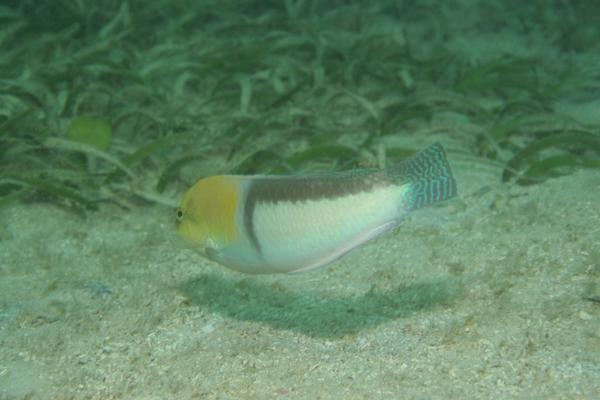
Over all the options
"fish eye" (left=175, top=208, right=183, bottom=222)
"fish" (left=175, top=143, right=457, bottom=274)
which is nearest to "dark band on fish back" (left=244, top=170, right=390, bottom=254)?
"fish" (left=175, top=143, right=457, bottom=274)

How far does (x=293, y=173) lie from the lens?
3.61 metres

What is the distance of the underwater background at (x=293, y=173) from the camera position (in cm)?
293

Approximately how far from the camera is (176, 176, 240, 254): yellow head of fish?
275 centimetres

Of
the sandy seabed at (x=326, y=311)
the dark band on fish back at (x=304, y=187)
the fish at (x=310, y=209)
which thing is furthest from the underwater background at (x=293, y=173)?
the dark band on fish back at (x=304, y=187)

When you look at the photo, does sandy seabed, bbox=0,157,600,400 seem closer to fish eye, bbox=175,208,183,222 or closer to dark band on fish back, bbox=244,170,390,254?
fish eye, bbox=175,208,183,222

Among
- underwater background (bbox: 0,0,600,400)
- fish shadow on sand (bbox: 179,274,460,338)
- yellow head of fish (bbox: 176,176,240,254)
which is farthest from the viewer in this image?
fish shadow on sand (bbox: 179,274,460,338)

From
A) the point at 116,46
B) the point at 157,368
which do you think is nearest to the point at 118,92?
the point at 116,46

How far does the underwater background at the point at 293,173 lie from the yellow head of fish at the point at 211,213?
663 millimetres

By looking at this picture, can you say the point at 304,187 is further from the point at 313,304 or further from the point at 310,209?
the point at 313,304

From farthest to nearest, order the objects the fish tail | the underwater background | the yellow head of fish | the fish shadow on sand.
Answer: the fish shadow on sand, the underwater background, the yellow head of fish, the fish tail

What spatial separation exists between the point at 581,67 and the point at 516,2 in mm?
3582

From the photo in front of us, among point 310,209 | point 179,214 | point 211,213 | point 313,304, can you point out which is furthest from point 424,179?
point 313,304

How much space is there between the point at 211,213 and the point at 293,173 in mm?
926

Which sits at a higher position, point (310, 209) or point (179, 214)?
point (310, 209)
